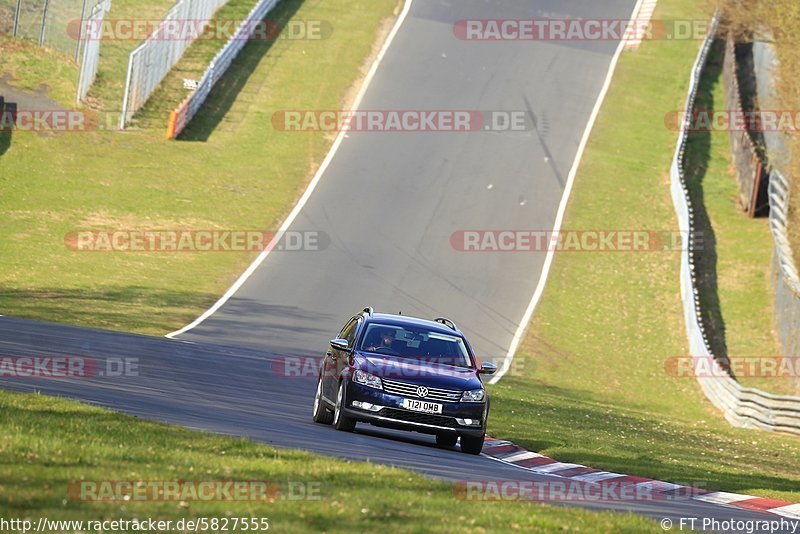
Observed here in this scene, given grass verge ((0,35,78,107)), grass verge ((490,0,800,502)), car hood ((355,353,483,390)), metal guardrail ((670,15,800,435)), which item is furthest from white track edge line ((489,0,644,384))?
grass verge ((0,35,78,107))

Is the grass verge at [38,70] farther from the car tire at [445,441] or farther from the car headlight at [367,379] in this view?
the car headlight at [367,379]

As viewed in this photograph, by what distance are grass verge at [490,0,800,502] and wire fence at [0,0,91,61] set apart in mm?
19331

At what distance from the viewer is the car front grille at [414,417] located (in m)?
16.2

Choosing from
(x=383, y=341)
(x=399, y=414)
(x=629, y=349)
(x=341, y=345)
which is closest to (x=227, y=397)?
(x=341, y=345)

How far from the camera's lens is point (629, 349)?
3341 centimetres

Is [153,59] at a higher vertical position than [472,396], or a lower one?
higher

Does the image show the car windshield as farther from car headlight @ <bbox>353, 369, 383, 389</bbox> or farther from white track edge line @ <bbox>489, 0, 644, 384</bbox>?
white track edge line @ <bbox>489, 0, 644, 384</bbox>

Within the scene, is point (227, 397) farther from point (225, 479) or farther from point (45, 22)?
point (45, 22)

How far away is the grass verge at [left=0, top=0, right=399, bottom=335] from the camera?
31.2 m

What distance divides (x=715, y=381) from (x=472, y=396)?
15.4 m

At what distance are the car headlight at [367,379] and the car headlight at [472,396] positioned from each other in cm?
106

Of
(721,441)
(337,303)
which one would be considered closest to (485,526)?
(721,441)

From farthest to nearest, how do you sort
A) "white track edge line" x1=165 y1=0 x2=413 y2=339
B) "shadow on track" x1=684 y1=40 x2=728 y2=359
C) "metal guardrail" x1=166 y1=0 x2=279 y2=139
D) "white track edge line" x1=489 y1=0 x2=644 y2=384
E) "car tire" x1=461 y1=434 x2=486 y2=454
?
"metal guardrail" x1=166 y1=0 x2=279 y2=139 → "shadow on track" x1=684 y1=40 x2=728 y2=359 → "white track edge line" x1=489 y1=0 x2=644 y2=384 → "white track edge line" x1=165 y1=0 x2=413 y2=339 → "car tire" x1=461 y1=434 x2=486 y2=454

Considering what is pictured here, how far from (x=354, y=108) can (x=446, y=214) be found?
833 cm
